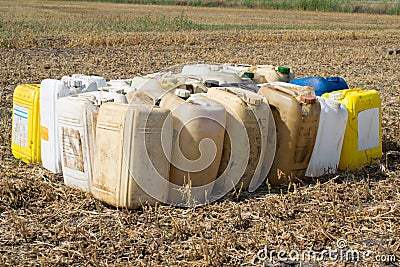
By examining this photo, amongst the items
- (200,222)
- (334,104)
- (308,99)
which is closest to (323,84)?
(334,104)

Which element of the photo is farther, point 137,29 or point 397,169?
point 137,29

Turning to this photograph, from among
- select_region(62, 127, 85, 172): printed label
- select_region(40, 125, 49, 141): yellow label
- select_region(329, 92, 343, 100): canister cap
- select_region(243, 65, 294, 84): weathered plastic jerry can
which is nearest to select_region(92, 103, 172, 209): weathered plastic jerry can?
select_region(62, 127, 85, 172): printed label

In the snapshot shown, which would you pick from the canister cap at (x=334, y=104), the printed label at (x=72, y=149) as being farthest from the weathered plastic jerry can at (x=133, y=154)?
the canister cap at (x=334, y=104)

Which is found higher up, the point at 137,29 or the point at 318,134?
the point at 318,134

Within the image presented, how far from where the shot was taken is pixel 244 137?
458cm

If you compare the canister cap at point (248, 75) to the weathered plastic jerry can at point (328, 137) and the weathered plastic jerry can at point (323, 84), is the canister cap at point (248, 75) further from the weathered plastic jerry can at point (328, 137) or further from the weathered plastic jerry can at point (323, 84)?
the weathered plastic jerry can at point (328, 137)

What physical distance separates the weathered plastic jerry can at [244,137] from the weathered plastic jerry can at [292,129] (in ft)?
0.34

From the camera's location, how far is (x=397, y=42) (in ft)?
64.6

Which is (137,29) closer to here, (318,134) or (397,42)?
(397,42)

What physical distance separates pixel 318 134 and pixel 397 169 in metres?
0.97

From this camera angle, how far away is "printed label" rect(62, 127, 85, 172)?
4.57 meters

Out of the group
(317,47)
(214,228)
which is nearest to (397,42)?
(317,47)

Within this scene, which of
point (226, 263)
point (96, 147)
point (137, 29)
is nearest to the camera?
point (226, 263)

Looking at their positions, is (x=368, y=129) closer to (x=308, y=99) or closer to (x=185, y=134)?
(x=308, y=99)
